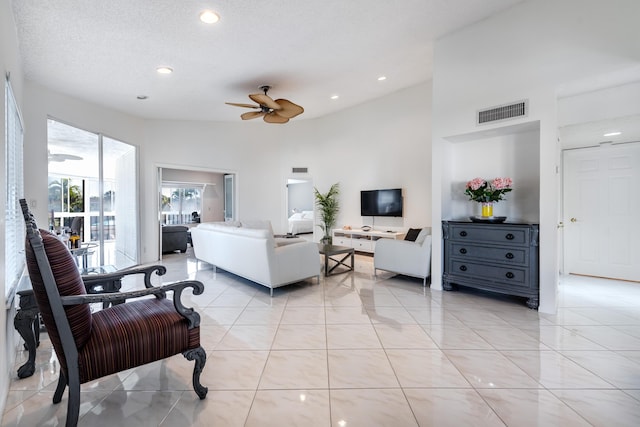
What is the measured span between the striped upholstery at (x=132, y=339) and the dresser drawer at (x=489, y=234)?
3230 millimetres

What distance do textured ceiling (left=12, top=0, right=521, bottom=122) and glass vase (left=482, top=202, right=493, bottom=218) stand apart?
220cm

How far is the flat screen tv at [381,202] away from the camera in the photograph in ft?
20.0

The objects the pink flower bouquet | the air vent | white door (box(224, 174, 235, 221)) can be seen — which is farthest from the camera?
white door (box(224, 174, 235, 221))

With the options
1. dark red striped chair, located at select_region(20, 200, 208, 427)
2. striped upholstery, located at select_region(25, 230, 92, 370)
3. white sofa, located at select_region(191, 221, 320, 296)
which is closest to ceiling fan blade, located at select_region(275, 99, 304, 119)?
white sofa, located at select_region(191, 221, 320, 296)

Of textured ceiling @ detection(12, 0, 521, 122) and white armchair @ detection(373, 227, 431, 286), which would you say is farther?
white armchair @ detection(373, 227, 431, 286)

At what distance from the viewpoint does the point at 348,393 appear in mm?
1765

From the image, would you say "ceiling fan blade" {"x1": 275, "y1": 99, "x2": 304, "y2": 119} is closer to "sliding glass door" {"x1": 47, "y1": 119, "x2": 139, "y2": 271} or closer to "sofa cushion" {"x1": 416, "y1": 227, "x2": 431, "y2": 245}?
"sofa cushion" {"x1": 416, "y1": 227, "x2": 431, "y2": 245}

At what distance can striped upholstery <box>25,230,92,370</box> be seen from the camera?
1.35 metres

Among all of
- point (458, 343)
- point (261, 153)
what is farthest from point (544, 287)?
point (261, 153)

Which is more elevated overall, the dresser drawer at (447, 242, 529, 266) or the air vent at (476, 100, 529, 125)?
the air vent at (476, 100, 529, 125)

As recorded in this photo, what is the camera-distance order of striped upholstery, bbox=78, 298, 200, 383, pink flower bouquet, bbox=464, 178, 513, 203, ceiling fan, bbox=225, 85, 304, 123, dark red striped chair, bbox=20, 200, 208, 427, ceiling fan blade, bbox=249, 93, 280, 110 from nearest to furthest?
dark red striped chair, bbox=20, 200, 208, 427 < striped upholstery, bbox=78, 298, 200, 383 < pink flower bouquet, bbox=464, 178, 513, 203 < ceiling fan blade, bbox=249, 93, 280, 110 < ceiling fan, bbox=225, 85, 304, 123

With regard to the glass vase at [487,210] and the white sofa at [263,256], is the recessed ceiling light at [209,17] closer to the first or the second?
the white sofa at [263,256]

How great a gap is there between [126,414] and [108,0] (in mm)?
3357

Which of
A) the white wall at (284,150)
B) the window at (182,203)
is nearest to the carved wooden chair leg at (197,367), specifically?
the white wall at (284,150)
